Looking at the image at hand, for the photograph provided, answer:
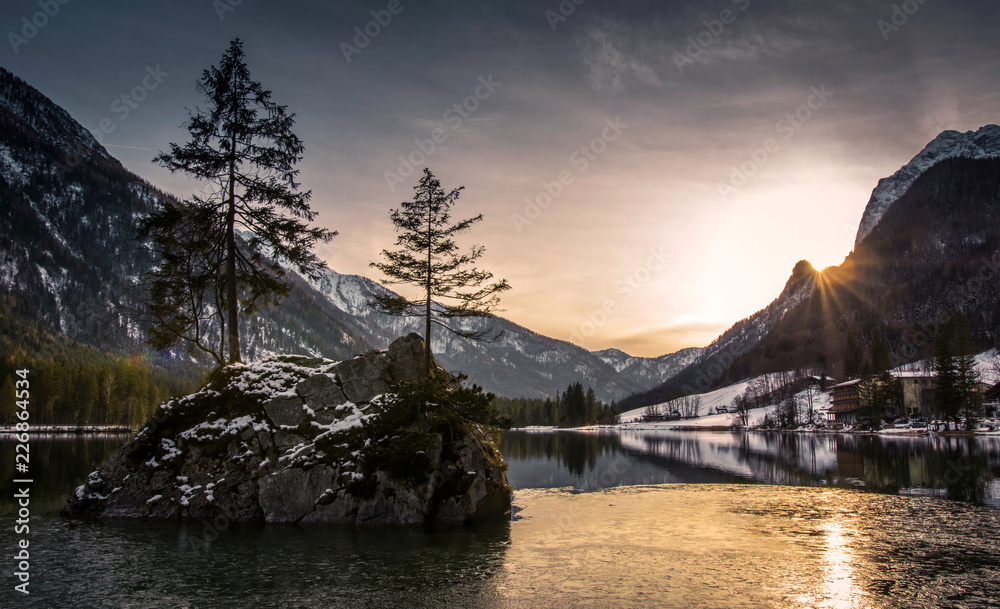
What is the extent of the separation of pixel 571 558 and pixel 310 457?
1538cm

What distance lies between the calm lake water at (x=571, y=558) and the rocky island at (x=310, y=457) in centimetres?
174

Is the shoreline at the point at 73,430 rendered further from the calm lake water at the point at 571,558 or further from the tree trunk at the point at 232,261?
the calm lake water at the point at 571,558

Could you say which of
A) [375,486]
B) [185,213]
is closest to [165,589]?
[375,486]

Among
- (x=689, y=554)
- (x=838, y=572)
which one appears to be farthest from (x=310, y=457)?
(x=838, y=572)

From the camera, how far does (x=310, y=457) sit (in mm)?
28188

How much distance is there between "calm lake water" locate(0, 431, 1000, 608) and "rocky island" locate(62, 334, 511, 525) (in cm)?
174

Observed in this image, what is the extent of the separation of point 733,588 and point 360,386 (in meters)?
23.2

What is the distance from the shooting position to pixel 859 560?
1870 cm

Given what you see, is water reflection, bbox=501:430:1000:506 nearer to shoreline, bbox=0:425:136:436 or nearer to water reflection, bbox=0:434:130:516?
water reflection, bbox=0:434:130:516

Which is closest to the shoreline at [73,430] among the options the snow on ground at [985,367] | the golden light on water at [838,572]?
the golden light on water at [838,572]

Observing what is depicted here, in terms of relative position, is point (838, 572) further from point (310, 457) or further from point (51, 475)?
point (51, 475)

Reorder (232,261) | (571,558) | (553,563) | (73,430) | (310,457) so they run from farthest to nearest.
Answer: (73,430) < (232,261) < (310,457) < (571,558) < (553,563)

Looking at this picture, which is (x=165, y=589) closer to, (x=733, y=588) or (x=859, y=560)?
(x=733, y=588)

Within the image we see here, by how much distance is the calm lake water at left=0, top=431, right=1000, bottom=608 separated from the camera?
49.3 feet
